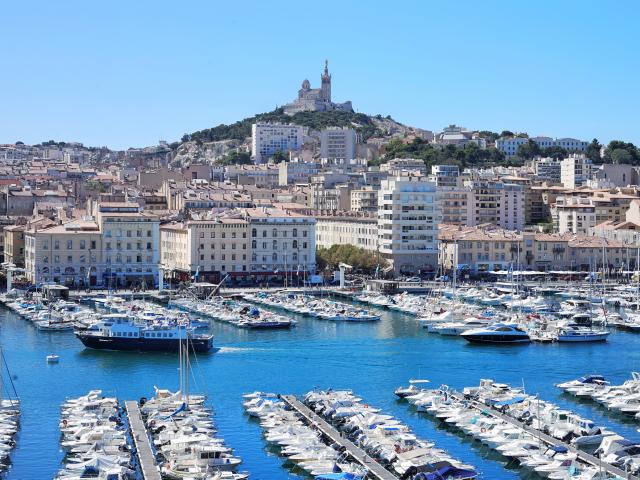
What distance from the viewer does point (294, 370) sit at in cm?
3762

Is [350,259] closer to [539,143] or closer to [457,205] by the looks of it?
[457,205]

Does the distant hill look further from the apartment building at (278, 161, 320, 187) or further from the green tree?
the green tree

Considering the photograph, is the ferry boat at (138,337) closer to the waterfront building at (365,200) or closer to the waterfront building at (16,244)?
the waterfront building at (16,244)

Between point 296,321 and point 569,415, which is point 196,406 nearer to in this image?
point 569,415

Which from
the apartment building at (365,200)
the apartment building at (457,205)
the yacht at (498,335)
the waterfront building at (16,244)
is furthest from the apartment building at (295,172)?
the yacht at (498,335)

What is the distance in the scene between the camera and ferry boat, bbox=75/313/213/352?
41.0 meters

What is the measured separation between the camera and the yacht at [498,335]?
44219 millimetres

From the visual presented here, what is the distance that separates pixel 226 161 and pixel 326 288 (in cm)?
7445

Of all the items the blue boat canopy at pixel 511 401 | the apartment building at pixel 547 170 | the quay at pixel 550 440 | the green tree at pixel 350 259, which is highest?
the apartment building at pixel 547 170

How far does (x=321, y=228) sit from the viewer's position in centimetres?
7812

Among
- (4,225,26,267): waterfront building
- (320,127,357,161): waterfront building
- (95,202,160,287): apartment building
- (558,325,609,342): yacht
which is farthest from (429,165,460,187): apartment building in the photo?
(558,325,609,342): yacht

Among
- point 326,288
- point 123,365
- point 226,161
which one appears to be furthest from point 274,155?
point 123,365

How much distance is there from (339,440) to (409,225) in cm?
4195

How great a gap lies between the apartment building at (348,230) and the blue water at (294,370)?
2195 centimetres
